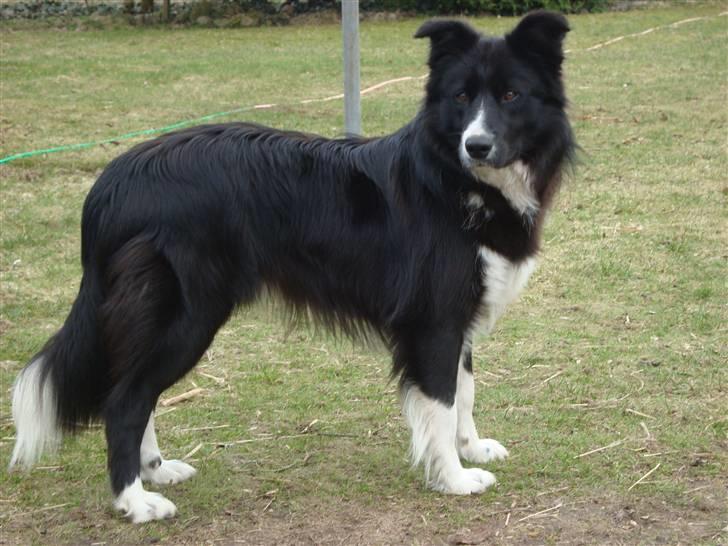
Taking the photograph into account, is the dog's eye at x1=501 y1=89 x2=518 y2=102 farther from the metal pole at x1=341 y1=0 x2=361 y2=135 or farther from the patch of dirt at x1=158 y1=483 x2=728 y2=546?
the metal pole at x1=341 y1=0 x2=361 y2=135

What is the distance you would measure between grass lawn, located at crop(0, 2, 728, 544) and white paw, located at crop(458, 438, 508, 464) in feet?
0.37

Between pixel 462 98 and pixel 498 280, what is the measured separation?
0.76 metres

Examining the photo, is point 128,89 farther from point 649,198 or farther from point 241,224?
point 241,224

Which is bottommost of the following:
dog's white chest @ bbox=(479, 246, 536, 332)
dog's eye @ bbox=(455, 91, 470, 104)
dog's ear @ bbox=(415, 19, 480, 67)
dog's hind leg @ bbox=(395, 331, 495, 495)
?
dog's hind leg @ bbox=(395, 331, 495, 495)

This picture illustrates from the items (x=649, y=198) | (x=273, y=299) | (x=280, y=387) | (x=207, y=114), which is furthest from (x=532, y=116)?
(x=207, y=114)

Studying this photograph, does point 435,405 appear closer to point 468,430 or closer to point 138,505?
point 468,430

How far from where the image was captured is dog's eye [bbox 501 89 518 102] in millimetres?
4023

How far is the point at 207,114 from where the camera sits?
41.7 feet

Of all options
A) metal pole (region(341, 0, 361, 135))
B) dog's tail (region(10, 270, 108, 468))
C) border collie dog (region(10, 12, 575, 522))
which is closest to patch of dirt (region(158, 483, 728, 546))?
border collie dog (region(10, 12, 575, 522))

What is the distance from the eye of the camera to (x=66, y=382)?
4.01m

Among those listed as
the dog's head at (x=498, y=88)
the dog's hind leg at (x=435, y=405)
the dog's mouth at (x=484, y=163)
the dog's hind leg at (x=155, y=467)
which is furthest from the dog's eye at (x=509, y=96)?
the dog's hind leg at (x=155, y=467)

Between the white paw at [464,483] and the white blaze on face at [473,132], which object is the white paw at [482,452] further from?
the white blaze on face at [473,132]

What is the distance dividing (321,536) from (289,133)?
5.74 ft

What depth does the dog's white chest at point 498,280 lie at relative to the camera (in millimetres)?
4121
